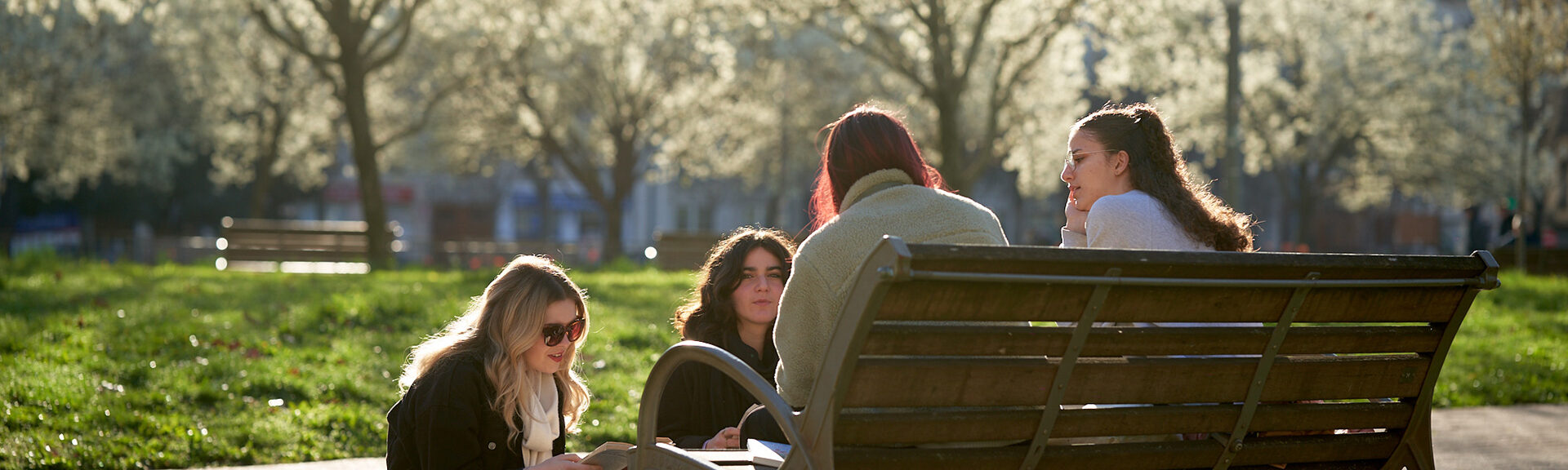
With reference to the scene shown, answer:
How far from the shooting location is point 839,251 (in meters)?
2.83

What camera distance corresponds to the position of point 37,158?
31.9 meters

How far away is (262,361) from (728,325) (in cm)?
430

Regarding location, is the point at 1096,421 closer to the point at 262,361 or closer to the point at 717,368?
the point at 717,368

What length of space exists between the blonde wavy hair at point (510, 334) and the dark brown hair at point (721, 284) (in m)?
0.79

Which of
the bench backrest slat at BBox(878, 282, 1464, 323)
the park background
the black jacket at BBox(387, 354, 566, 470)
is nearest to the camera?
the bench backrest slat at BBox(878, 282, 1464, 323)

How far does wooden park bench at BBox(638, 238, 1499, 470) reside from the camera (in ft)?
7.55

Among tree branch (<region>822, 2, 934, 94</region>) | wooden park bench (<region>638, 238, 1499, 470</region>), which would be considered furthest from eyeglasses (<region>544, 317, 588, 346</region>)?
tree branch (<region>822, 2, 934, 94</region>)

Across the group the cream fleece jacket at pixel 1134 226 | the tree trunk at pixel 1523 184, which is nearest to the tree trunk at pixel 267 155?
the tree trunk at pixel 1523 184

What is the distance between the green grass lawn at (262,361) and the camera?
228 inches

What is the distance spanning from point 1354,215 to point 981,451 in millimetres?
58808

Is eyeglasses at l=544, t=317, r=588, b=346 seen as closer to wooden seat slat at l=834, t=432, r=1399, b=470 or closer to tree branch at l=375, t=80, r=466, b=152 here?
wooden seat slat at l=834, t=432, r=1399, b=470

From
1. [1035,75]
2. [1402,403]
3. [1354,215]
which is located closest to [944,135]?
[1035,75]

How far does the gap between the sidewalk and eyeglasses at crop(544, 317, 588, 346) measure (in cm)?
220

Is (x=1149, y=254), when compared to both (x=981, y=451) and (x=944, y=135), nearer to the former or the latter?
(x=981, y=451)
